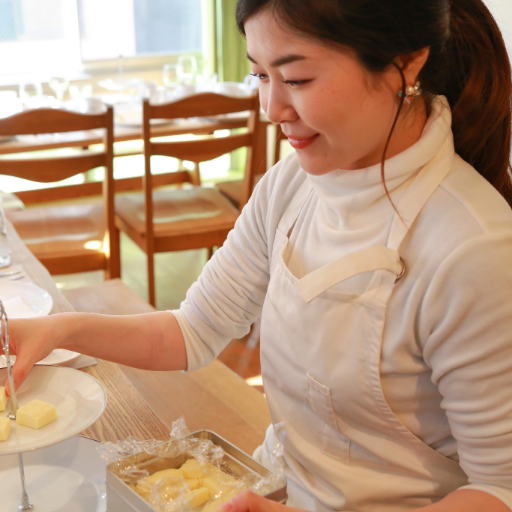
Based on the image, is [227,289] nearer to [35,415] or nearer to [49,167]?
[35,415]

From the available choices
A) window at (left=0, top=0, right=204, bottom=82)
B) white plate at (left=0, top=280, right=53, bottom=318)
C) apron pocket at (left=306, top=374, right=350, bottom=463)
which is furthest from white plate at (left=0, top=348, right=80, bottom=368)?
window at (left=0, top=0, right=204, bottom=82)

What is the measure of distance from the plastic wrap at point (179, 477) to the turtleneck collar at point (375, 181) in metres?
0.33

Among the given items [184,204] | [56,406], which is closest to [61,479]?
[56,406]

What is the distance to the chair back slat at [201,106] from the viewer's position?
7.79 ft

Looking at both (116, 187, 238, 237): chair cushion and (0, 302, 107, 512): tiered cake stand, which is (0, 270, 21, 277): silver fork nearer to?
(0, 302, 107, 512): tiered cake stand

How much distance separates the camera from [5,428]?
647 millimetres

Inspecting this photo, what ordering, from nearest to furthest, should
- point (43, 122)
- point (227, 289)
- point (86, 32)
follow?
1. point (227, 289)
2. point (43, 122)
3. point (86, 32)

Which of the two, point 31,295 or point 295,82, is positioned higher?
point 295,82

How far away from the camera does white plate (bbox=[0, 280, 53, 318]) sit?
112cm

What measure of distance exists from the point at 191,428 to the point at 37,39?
141 inches

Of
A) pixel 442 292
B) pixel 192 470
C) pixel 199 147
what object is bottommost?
pixel 199 147

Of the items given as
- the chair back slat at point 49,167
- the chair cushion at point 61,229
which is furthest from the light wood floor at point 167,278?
the chair back slat at point 49,167

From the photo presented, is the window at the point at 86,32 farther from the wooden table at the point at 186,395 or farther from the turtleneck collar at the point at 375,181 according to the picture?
the turtleneck collar at the point at 375,181

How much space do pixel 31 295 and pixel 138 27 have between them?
3.64 m
